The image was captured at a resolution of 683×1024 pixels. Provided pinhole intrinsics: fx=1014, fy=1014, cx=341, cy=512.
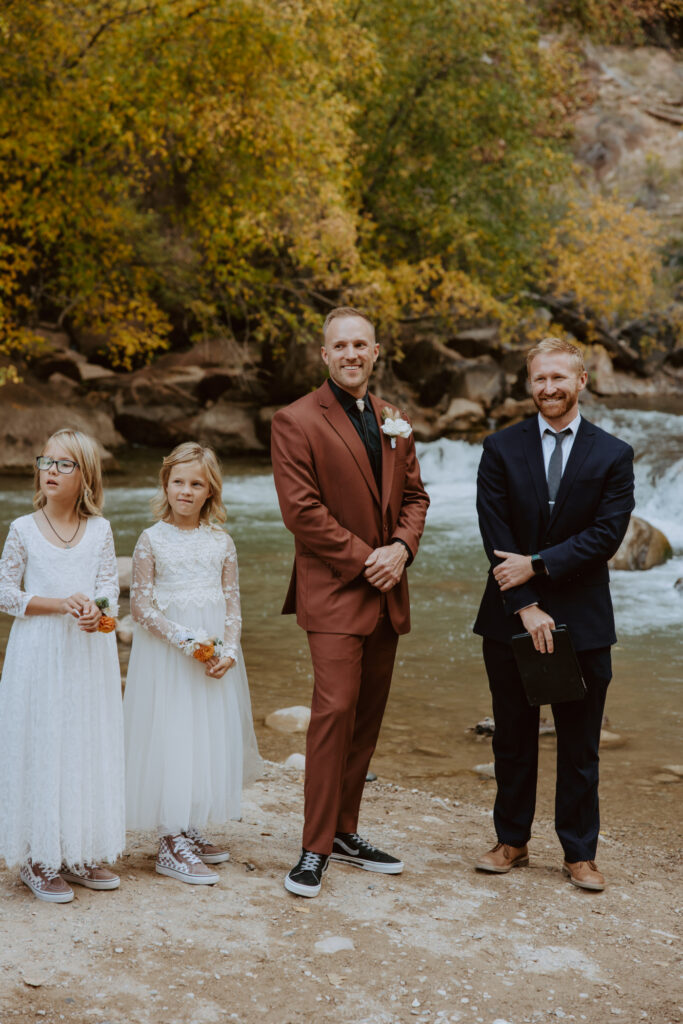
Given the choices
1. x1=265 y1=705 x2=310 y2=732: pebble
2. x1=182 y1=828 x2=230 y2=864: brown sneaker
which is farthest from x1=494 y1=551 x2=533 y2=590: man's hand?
x1=265 y1=705 x2=310 y2=732: pebble

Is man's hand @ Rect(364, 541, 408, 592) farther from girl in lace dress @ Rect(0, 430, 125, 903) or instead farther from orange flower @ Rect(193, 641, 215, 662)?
girl in lace dress @ Rect(0, 430, 125, 903)

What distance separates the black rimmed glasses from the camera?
3480mm

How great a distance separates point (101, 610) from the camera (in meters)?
3.41

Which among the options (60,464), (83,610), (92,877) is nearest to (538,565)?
(83,610)

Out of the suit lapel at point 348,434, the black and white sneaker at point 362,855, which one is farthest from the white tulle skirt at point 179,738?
the suit lapel at point 348,434

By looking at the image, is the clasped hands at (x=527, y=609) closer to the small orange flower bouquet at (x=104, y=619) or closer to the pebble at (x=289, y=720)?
the small orange flower bouquet at (x=104, y=619)

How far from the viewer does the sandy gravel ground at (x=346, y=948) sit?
2.78 metres

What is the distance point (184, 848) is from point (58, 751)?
0.62 m

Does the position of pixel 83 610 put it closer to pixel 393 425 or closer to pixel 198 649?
pixel 198 649

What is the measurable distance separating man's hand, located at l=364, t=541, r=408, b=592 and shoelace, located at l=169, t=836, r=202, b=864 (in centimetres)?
115

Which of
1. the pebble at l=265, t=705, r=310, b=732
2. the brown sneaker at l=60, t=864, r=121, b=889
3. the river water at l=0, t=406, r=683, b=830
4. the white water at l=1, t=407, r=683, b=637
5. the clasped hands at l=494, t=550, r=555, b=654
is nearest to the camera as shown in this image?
the brown sneaker at l=60, t=864, r=121, b=889

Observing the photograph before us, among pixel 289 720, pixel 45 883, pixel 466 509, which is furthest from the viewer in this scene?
pixel 466 509

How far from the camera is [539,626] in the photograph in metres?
3.63

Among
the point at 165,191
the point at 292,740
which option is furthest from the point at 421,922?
the point at 165,191
